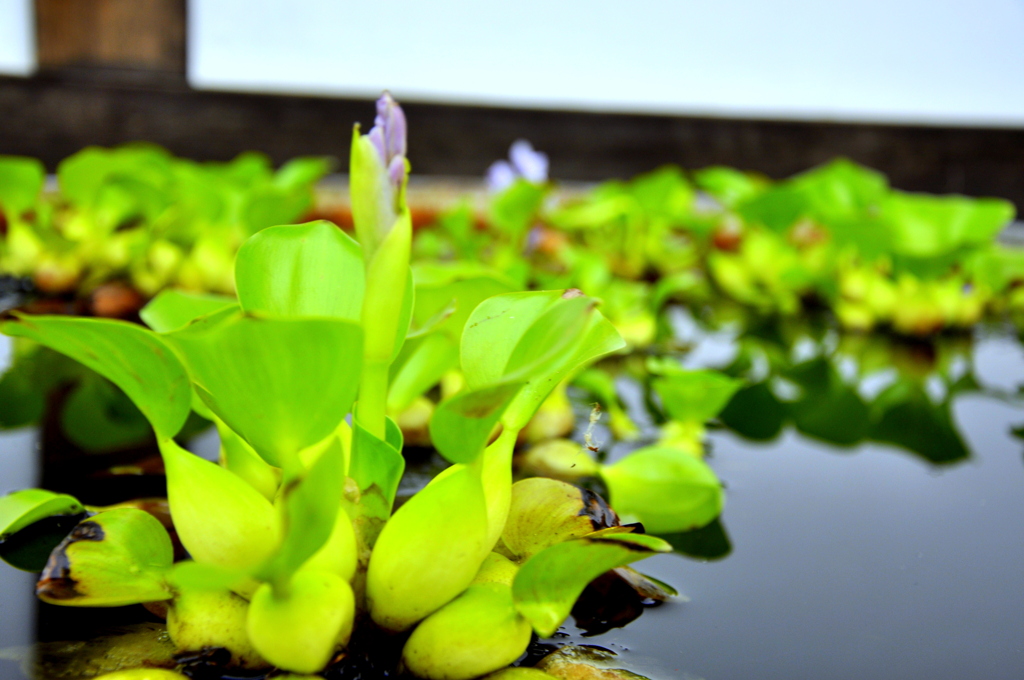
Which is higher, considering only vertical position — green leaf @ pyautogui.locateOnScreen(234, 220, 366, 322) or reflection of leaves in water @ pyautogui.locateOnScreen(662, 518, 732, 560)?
green leaf @ pyautogui.locateOnScreen(234, 220, 366, 322)

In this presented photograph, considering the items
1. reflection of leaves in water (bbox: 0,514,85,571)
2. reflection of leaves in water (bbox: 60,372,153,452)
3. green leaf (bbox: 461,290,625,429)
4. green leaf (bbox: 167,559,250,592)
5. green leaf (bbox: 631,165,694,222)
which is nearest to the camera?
green leaf (bbox: 167,559,250,592)

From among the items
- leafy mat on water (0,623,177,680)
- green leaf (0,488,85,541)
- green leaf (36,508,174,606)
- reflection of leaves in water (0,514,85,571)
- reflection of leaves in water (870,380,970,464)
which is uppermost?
green leaf (36,508,174,606)

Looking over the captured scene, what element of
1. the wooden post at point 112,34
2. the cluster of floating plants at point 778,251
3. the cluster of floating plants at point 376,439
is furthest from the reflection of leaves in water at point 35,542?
the wooden post at point 112,34

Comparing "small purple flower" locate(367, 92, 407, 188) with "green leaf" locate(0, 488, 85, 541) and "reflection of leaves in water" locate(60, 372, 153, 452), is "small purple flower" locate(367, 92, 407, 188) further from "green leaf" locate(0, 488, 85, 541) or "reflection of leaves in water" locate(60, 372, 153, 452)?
"reflection of leaves in water" locate(60, 372, 153, 452)

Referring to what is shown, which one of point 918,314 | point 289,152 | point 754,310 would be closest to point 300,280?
point 918,314

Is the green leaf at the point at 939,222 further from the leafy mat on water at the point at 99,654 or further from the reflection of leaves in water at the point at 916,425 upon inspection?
the leafy mat on water at the point at 99,654

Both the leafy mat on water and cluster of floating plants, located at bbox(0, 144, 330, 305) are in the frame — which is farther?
cluster of floating plants, located at bbox(0, 144, 330, 305)

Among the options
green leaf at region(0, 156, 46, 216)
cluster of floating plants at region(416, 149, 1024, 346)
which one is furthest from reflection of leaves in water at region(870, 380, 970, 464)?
green leaf at region(0, 156, 46, 216)

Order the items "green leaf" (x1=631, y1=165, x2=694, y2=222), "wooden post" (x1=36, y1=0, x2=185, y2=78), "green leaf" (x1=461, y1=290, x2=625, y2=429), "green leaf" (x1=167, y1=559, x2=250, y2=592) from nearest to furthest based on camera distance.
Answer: "green leaf" (x1=167, y1=559, x2=250, y2=592)
"green leaf" (x1=461, y1=290, x2=625, y2=429)
"green leaf" (x1=631, y1=165, x2=694, y2=222)
"wooden post" (x1=36, y1=0, x2=185, y2=78)
